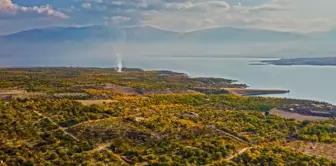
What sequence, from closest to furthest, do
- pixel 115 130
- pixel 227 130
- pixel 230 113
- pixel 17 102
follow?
1. pixel 115 130
2. pixel 227 130
3. pixel 17 102
4. pixel 230 113

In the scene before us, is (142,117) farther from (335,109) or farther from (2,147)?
(335,109)

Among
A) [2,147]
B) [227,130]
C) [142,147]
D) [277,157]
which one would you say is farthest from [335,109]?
[2,147]

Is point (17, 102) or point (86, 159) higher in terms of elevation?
point (17, 102)

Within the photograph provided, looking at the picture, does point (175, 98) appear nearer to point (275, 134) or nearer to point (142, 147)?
point (275, 134)

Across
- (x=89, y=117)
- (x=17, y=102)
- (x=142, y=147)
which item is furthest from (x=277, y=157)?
(x=17, y=102)

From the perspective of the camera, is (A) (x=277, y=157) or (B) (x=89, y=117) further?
(B) (x=89, y=117)

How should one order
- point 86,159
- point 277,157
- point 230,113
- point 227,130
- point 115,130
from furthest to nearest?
point 230,113 < point 227,130 < point 115,130 < point 277,157 < point 86,159

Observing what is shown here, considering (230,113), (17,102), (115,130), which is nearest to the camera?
(115,130)

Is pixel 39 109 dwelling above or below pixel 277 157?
above

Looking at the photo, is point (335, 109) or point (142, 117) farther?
point (335, 109)

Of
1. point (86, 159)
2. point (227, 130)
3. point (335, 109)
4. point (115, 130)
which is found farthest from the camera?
point (335, 109)
